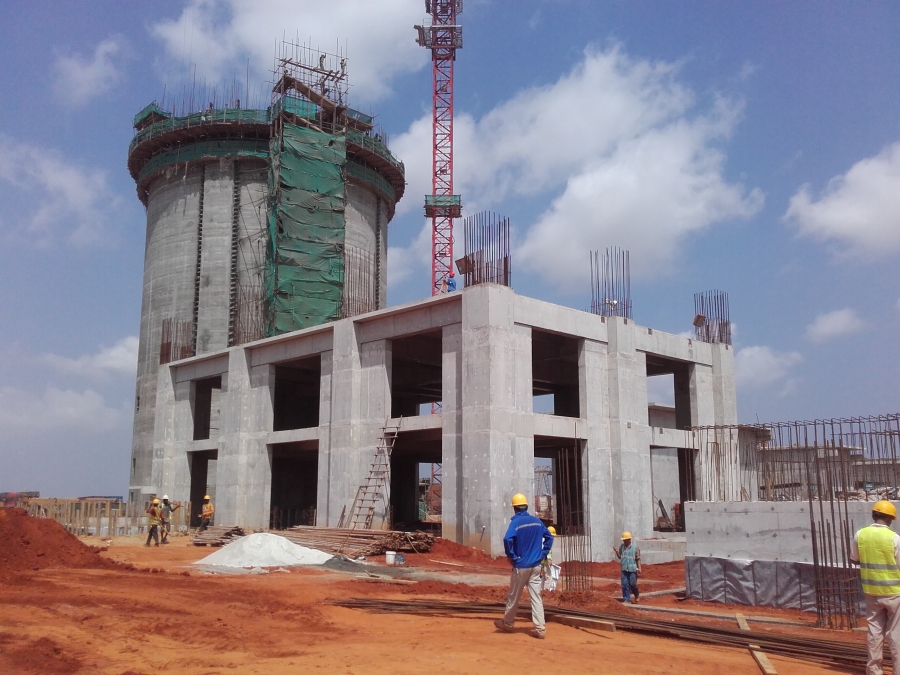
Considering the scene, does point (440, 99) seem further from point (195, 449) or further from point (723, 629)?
point (723, 629)

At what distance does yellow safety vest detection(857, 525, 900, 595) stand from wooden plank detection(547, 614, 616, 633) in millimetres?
3285

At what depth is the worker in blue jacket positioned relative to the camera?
976cm

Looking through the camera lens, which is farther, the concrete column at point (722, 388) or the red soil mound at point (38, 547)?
the concrete column at point (722, 388)

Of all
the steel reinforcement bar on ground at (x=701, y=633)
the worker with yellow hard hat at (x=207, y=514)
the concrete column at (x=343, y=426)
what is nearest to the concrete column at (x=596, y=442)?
the concrete column at (x=343, y=426)

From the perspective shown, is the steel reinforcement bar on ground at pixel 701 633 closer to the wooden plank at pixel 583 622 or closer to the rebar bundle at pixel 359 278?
the wooden plank at pixel 583 622

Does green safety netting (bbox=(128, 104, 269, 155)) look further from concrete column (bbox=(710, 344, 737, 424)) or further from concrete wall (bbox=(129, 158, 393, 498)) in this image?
concrete column (bbox=(710, 344, 737, 424))

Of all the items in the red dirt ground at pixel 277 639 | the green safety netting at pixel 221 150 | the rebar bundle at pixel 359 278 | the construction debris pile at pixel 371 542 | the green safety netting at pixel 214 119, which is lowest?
the red dirt ground at pixel 277 639

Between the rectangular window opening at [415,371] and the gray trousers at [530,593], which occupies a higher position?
the rectangular window opening at [415,371]

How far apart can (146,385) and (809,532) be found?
38.6 meters

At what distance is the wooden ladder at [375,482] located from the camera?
25.0m

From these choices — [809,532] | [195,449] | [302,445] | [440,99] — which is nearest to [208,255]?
[195,449]

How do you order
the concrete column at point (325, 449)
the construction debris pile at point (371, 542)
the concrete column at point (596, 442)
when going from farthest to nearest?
the concrete column at point (325, 449) → the concrete column at point (596, 442) → the construction debris pile at point (371, 542)

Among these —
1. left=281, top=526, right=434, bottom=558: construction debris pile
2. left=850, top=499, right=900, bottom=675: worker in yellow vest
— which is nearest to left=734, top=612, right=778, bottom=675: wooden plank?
left=850, top=499, right=900, bottom=675: worker in yellow vest

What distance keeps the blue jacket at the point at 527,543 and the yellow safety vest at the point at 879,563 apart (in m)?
3.44
